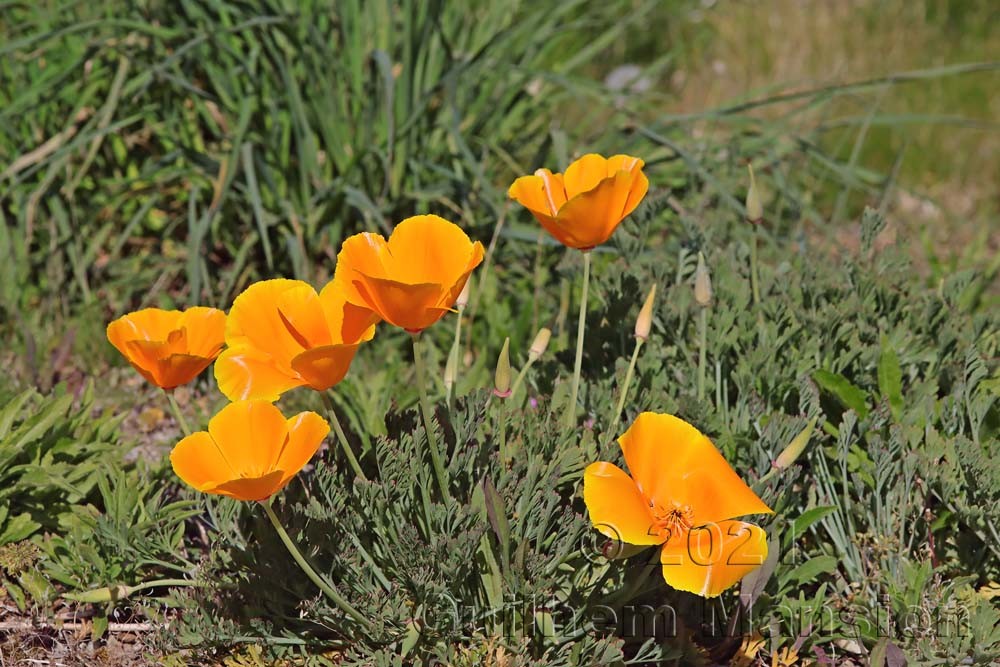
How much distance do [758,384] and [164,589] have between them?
1210 mm

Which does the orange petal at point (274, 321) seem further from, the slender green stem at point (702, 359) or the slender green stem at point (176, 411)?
the slender green stem at point (702, 359)

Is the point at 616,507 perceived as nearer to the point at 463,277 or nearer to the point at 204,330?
the point at 463,277

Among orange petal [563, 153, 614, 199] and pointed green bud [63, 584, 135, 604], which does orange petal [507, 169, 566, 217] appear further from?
pointed green bud [63, 584, 135, 604]

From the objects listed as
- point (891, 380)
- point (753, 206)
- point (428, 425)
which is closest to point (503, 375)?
point (428, 425)

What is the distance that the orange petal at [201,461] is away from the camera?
1489 millimetres

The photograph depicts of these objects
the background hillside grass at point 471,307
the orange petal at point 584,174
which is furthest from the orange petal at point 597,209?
the background hillside grass at point 471,307

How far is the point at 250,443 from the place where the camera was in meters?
1.55

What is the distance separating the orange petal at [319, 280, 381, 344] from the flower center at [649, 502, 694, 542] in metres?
0.50

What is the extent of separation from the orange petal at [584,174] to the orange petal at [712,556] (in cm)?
58

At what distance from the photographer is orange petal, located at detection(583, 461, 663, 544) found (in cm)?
146

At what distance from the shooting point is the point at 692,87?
4.70 m

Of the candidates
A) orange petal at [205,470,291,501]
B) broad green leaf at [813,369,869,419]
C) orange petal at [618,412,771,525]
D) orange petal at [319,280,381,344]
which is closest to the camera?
orange petal at [205,470,291,501]

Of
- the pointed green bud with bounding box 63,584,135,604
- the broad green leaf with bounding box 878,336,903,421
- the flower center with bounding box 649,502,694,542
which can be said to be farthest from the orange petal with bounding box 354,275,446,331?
the broad green leaf with bounding box 878,336,903,421

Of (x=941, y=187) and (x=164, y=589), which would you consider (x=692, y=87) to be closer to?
(x=941, y=187)
